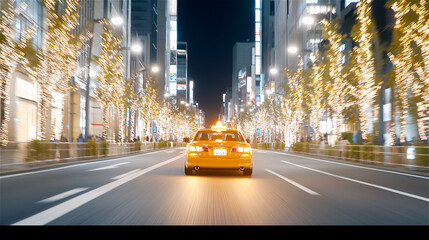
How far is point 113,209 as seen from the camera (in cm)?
547

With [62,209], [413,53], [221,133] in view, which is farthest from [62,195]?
[413,53]

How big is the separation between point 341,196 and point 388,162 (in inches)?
403

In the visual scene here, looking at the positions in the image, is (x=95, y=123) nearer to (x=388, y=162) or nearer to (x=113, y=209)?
(x=388, y=162)

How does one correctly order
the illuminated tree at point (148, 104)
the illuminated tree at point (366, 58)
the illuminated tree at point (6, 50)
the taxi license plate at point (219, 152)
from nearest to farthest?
the taxi license plate at point (219, 152)
the illuminated tree at point (6, 50)
the illuminated tree at point (366, 58)
the illuminated tree at point (148, 104)

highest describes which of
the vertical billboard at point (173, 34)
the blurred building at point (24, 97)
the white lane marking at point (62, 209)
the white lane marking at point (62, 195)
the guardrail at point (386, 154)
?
the vertical billboard at point (173, 34)

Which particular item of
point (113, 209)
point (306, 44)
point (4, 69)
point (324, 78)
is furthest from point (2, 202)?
point (306, 44)

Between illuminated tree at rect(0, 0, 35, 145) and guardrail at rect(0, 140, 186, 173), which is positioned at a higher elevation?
illuminated tree at rect(0, 0, 35, 145)

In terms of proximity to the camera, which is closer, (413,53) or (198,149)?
(198,149)

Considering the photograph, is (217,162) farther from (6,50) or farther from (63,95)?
(63,95)

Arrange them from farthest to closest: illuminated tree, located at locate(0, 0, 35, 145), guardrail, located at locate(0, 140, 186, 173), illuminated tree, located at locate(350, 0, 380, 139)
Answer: illuminated tree, located at locate(350, 0, 380, 139), illuminated tree, located at locate(0, 0, 35, 145), guardrail, located at locate(0, 140, 186, 173)

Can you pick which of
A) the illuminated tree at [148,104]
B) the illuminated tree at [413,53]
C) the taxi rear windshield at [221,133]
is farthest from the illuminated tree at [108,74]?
the illuminated tree at [413,53]

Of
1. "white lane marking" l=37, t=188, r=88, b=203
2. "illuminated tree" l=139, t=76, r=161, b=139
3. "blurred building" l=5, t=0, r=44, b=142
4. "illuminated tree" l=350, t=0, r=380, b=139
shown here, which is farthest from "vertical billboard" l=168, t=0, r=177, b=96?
"white lane marking" l=37, t=188, r=88, b=203

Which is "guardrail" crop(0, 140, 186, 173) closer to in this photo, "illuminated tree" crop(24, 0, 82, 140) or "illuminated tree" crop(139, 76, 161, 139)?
"illuminated tree" crop(24, 0, 82, 140)

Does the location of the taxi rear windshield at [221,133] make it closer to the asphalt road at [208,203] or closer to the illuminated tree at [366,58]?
the asphalt road at [208,203]
